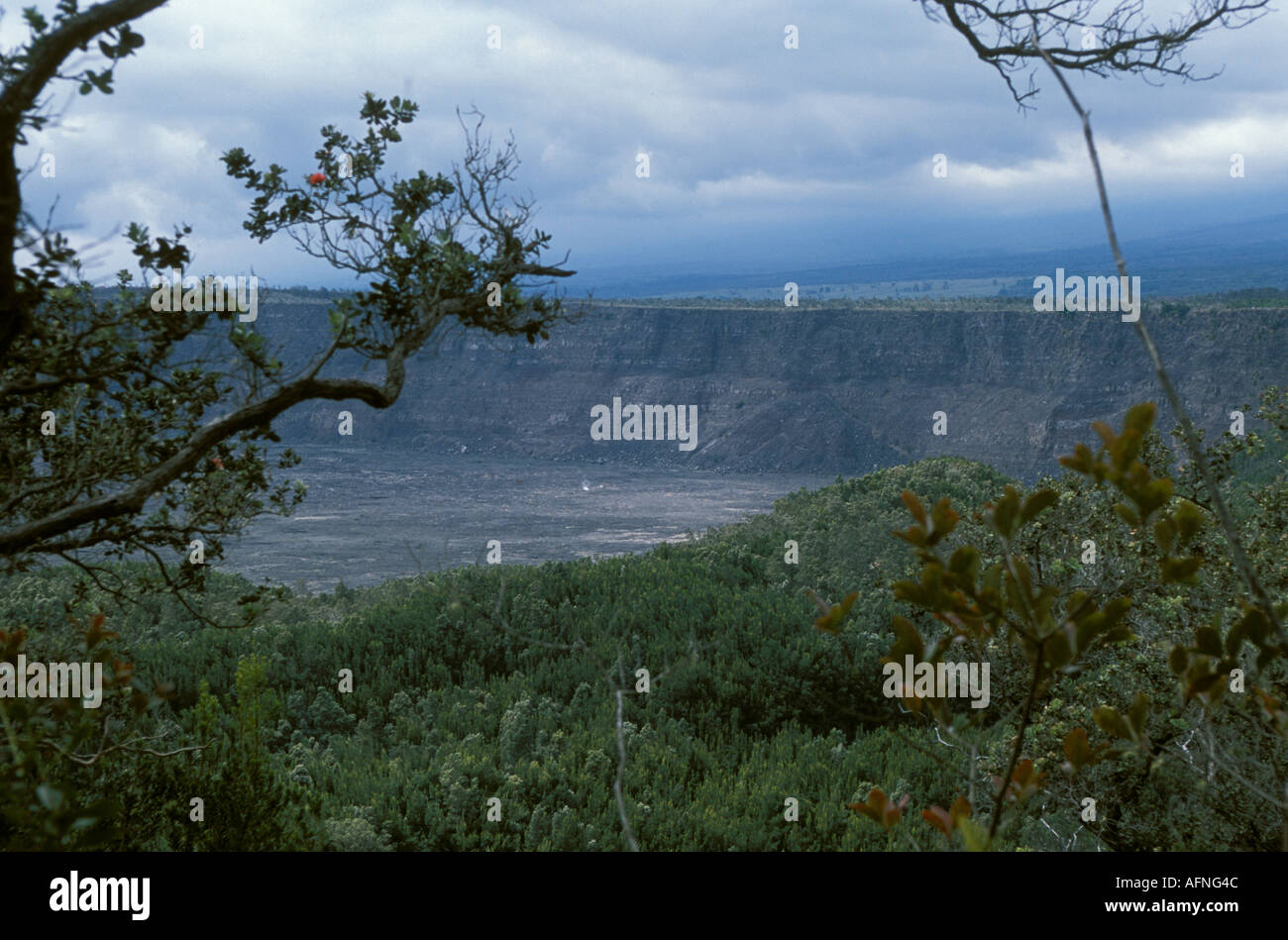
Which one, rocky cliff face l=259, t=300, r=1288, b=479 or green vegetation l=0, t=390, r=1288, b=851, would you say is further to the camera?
rocky cliff face l=259, t=300, r=1288, b=479

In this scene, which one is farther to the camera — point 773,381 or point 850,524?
point 773,381

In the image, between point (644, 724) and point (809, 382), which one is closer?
point (644, 724)

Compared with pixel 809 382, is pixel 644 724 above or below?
below

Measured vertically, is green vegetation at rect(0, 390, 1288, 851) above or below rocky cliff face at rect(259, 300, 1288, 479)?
below

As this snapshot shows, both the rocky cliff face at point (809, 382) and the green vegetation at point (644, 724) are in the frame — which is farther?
the rocky cliff face at point (809, 382)

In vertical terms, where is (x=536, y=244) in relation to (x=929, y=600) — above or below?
above

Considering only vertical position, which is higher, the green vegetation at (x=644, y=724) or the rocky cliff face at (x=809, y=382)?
the rocky cliff face at (x=809, y=382)
